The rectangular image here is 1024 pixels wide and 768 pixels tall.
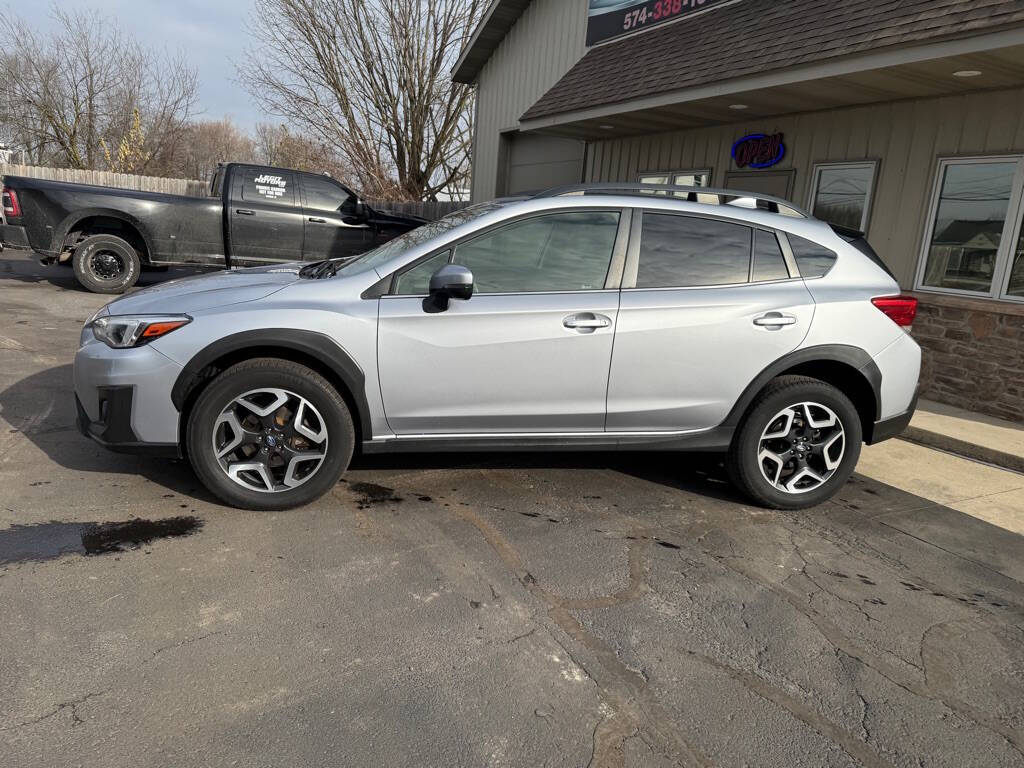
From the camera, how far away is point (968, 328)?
7156mm

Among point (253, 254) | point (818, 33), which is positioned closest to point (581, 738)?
point (818, 33)

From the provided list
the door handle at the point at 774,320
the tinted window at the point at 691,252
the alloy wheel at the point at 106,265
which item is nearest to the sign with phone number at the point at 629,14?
the tinted window at the point at 691,252

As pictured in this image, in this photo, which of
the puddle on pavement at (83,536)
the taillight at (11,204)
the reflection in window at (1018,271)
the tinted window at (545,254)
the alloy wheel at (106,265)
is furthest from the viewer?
the alloy wheel at (106,265)

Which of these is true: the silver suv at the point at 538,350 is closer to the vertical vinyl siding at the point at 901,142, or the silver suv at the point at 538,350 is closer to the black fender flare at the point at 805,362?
the black fender flare at the point at 805,362

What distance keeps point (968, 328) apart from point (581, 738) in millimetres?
6572

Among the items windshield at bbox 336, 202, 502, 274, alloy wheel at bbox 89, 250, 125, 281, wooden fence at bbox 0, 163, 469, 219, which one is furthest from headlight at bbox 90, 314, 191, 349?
wooden fence at bbox 0, 163, 469, 219

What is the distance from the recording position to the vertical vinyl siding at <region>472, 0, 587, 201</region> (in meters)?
13.1

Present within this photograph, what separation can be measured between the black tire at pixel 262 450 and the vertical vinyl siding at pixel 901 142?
646 cm

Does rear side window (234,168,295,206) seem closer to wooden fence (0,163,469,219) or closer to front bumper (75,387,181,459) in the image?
front bumper (75,387,181,459)

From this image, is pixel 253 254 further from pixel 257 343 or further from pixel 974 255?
pixel 974 255

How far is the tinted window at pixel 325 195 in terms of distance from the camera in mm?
11422

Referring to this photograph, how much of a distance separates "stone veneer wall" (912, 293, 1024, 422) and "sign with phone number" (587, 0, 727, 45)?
517 centimetres

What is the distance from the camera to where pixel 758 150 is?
9297 mm

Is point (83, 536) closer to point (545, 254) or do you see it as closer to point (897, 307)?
point (545, 254)
